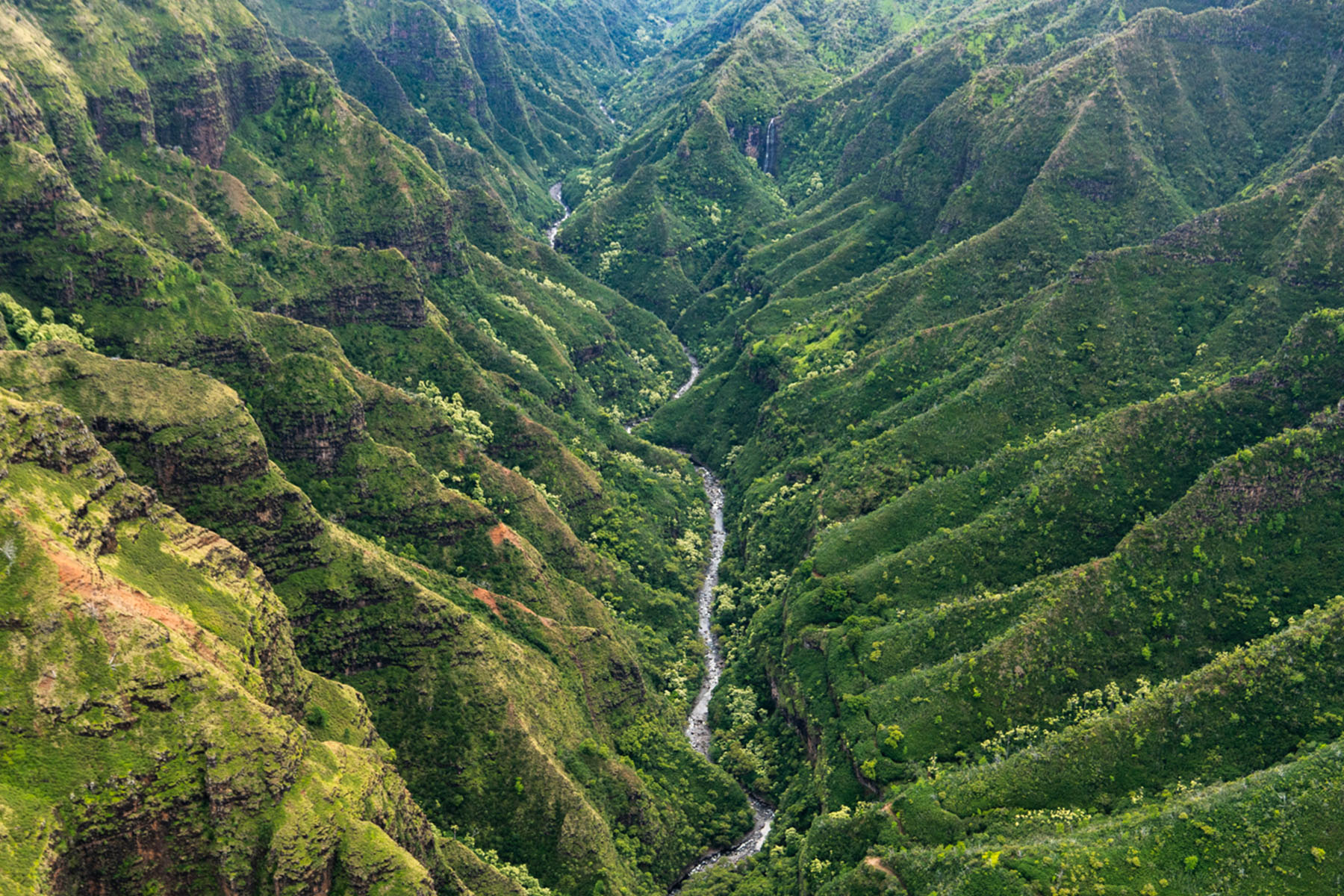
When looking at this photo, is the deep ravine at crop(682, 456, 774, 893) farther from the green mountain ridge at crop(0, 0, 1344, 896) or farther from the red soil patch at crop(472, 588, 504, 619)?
the red soil patch at crop(472, 588, 504, 619)

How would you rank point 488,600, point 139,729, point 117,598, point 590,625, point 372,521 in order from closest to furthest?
point 139,729, point 117,598, point 488,600, point 372,521, point 590,625

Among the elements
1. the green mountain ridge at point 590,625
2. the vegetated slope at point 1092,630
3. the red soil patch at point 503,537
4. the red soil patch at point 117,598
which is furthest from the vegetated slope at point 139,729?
the red soil patch at point 503,537

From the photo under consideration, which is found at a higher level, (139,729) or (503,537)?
(139,729)

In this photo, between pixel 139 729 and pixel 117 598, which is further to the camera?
pixel 117 598

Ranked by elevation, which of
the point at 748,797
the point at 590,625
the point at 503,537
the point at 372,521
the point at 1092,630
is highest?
the point at 372,521

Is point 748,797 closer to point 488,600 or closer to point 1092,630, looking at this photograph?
point 488,600

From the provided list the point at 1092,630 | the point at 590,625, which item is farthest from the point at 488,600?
the point at 1092,630

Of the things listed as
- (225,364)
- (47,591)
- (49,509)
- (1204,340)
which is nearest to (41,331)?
(225,364)

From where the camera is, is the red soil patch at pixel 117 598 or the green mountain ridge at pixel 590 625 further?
the green mountain ridge at pixel 590 625

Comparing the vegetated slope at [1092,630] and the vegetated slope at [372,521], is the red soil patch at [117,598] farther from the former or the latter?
the vegetated slope at [1092,630]
